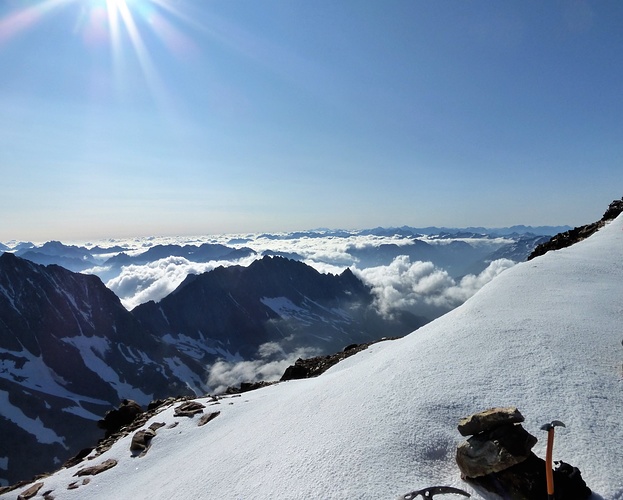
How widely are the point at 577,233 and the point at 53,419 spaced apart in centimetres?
23208

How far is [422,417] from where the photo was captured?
9.95 meters

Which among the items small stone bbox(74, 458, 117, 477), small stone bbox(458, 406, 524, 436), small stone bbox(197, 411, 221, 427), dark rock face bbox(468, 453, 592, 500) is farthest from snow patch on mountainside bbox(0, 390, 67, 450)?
dark rock face bbox(468, 453, 592, 500)

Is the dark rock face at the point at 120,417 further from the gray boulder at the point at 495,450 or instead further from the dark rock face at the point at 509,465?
the dark rock face at the point at 509,465

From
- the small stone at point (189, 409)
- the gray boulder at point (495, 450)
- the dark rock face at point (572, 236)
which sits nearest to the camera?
the gray boulder at point (495, 450)

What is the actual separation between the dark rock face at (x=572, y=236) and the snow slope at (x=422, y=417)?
20710mm

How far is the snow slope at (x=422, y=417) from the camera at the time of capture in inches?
331

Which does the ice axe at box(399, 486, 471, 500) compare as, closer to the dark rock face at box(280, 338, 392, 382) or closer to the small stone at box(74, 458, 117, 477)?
the small stone at box(74, 458, 117, 477)

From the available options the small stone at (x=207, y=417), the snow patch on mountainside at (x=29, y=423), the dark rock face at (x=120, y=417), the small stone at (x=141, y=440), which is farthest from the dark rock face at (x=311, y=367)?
the snow patch on mountainside at (x=29, y=423)

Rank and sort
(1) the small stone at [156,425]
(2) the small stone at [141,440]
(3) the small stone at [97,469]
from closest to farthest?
(3) the small stone at [97,469] → (2) the small stone at [141,440] → (1) the small stone at [156,425]

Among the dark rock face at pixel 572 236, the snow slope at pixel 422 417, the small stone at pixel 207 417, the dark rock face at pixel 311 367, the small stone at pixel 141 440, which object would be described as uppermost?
the dark rock face at pixel 572 236

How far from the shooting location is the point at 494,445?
7395 millimetres

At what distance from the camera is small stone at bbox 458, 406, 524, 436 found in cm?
763

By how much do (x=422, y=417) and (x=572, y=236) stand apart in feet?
139

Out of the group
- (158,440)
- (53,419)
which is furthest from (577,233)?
(53,419)
